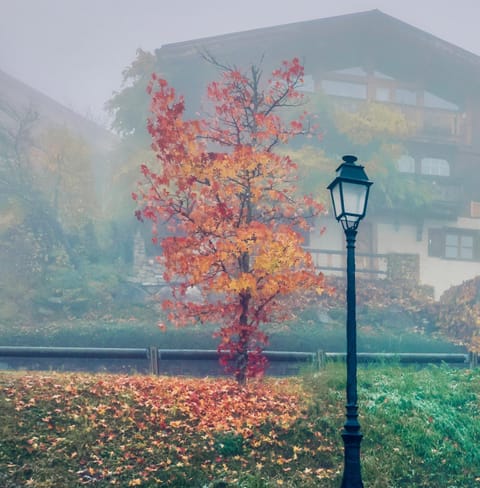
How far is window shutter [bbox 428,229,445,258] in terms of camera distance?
90.3 feet

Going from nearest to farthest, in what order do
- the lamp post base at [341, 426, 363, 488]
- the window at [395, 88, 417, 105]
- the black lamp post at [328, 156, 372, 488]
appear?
the lamp post base at [341, 426, 363, 488] → the black lamp post at [328, 156, 372, 488] → the window at [395, 88, 417, 105]

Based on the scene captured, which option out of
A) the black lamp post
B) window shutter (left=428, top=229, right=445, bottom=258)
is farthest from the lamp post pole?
window shutter (left=428, top=229, right=445, bottom=258)

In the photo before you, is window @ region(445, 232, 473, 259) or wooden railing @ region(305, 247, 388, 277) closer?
wooden railing @ region(305, 247, 388, 277)

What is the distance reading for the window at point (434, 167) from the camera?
29531 millimetres

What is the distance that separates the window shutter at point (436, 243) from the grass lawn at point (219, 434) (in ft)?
56.7

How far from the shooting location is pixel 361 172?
23.6ft

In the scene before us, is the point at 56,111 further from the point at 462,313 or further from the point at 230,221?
the point at 230,221

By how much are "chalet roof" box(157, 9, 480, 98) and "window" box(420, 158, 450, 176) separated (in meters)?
4.45

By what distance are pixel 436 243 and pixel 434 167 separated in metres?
4.70

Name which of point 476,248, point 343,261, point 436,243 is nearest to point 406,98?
point 436,243

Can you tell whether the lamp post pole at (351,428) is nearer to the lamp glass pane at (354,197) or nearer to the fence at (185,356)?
the lamp glass pane at (354,197)

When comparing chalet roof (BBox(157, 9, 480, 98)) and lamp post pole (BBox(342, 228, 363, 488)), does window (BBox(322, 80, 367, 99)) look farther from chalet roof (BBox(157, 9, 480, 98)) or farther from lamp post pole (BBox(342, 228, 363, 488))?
lamp post pole (BBox(342, 228, 363, 488))

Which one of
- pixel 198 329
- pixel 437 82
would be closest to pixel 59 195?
pixel 198 329

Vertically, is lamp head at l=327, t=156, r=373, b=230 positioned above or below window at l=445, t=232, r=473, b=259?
below
